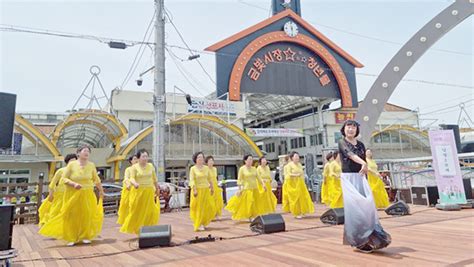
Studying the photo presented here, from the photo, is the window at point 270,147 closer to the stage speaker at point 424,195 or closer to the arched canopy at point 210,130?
the arched canopy at point 210,130

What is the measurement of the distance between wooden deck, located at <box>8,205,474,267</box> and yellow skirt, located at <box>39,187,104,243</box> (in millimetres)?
185

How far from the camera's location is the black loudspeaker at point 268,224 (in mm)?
4820

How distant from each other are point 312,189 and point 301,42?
13.1m

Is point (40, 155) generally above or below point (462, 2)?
below

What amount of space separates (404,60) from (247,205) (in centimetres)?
731

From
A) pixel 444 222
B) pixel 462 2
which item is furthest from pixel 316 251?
pixel 462 2

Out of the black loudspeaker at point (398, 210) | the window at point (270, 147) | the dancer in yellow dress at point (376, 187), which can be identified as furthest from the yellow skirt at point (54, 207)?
the window at point (270, 147)

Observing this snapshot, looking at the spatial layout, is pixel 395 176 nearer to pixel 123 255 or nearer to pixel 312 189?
pixel 312 189

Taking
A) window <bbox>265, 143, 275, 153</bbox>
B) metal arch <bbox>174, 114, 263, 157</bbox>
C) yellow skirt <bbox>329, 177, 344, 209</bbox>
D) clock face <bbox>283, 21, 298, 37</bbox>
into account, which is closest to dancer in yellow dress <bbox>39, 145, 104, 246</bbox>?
A: yellow skirt <bbox>329, 177, 344, 209</bbox>

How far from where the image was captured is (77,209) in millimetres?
4625

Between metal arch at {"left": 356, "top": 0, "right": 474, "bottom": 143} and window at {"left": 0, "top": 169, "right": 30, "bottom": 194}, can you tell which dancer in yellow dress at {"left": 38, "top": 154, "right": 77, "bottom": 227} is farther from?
window at {"left": 0, "top": 169, "right": 30, "bottom": 194}

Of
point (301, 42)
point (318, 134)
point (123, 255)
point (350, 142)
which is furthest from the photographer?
point (318, 134)

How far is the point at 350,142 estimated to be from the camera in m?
3.47

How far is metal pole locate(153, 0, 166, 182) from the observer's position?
959 cm
